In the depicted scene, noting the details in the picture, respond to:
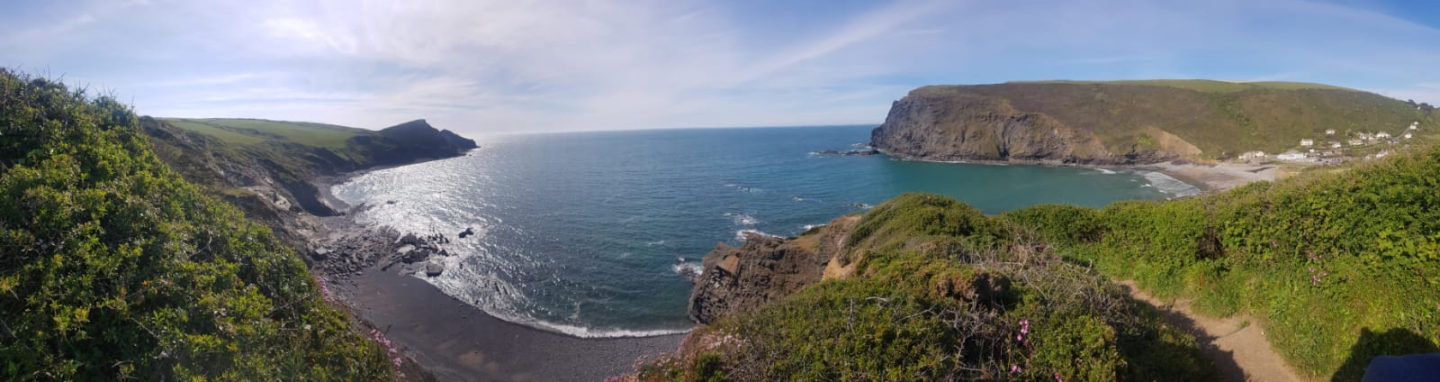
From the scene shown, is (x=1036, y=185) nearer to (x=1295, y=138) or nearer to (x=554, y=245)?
(x=1295, y=138)

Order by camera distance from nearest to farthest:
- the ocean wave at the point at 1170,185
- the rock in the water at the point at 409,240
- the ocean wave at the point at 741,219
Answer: the rock in the water at the point at 409,240
the ocean wave at the point at 741,219
the ocean wave at the point at 1170,185

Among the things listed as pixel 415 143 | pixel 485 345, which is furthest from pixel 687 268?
pixel 415 143

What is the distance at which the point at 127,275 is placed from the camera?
23.4 ft

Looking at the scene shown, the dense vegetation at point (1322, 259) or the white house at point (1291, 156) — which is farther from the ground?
the dense vegetation at point (1322, 259)

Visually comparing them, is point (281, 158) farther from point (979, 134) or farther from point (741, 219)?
point (979, 134)

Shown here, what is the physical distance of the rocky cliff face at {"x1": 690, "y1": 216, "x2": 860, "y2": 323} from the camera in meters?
24.3

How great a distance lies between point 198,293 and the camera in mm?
7707

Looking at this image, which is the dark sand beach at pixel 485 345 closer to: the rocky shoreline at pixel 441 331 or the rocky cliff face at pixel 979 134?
the rocky shoreline at pixel 441 331

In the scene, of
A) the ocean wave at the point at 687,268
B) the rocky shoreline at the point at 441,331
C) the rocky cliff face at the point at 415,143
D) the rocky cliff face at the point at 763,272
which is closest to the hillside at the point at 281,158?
the rocky cliff face at the point at 415,143

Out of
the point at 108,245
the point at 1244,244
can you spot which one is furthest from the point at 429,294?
the point at 1244,244

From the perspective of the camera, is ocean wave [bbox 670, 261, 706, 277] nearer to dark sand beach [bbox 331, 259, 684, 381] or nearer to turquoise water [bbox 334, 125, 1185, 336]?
turquoise water [bbox 334, 125, 1185, 336]

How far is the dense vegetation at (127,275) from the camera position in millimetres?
6273

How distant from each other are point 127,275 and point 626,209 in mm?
50092

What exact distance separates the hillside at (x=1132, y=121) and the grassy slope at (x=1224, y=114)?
16cm
